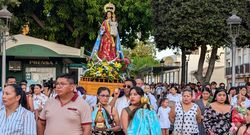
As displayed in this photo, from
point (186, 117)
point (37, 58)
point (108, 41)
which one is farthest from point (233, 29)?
point (37, 58)

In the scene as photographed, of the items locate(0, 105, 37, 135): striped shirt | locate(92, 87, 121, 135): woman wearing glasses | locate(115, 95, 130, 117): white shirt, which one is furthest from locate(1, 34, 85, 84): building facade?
locate(0, 105, 37, 135): striped shirt

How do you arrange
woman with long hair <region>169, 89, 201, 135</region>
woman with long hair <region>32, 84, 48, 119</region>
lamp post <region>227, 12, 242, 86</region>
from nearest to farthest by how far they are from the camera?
woman with long hair <region>169, 89, 201, 135</region>
woman with long hair <region>32, 84, 48, 119</region>
lamp post <region>227, 12, 242, 86</region>

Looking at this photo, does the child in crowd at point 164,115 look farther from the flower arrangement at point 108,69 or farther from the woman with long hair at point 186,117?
the flower arrangement at point 108,69

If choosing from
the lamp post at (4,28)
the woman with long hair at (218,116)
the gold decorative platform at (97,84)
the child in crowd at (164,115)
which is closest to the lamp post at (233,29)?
the gold decorative platform at (97,84)

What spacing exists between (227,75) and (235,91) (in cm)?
4511

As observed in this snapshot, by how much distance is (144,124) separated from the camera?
7.19m

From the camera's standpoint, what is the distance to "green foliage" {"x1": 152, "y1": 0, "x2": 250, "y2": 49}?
29484mm

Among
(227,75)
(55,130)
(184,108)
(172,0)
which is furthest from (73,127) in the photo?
(227,75)

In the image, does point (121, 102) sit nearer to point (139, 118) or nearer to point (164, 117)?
point (164, 117)

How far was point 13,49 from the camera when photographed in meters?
31.6

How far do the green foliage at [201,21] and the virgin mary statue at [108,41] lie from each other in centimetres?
1048

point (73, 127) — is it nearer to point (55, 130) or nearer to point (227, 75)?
point (55, 130)

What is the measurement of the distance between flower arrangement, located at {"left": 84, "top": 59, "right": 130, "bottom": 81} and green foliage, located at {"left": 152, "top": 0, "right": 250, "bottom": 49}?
11.3 metres

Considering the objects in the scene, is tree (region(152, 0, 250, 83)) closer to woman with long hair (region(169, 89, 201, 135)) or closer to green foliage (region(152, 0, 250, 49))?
green foliage (region(152, 0, 250, 49))
